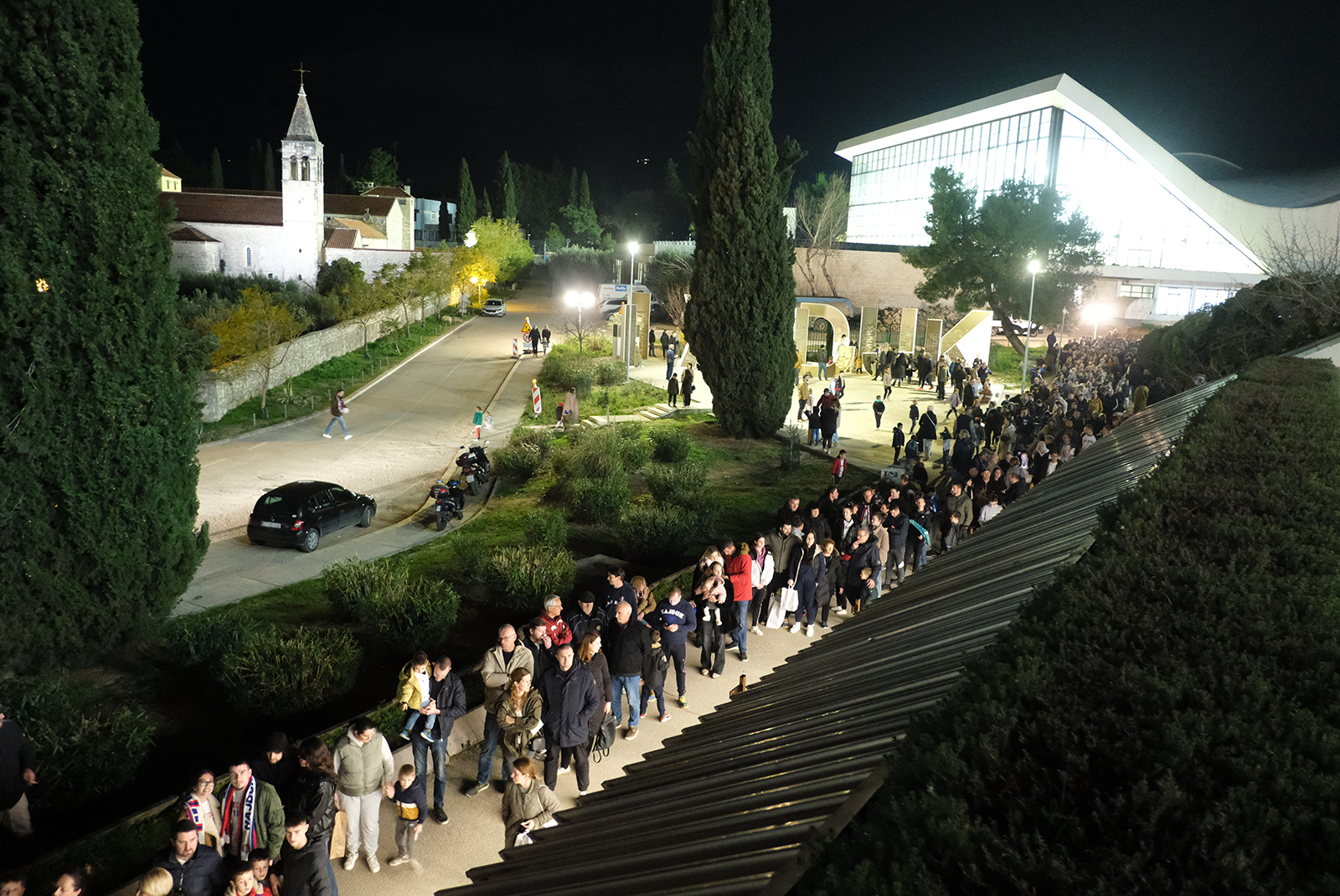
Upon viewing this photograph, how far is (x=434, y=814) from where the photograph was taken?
23.1ft

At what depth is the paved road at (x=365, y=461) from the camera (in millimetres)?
14508

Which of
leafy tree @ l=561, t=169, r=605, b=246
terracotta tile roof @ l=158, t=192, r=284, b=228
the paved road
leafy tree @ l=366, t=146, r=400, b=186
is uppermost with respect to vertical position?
leafy tree @ l=366, t=146, r=400, b=186

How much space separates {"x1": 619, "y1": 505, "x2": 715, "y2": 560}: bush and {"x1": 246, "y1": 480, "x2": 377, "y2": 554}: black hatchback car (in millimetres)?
5615

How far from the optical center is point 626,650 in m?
8.11

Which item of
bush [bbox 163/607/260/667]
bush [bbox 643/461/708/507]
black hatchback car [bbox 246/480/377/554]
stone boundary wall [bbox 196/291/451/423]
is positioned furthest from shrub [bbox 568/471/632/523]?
stone boundary wall [bbox 196/291/451/423]

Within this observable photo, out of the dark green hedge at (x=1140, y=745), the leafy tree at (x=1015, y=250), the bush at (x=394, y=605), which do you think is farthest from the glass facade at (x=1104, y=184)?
the dark green hedge at (x=1140, y=745)

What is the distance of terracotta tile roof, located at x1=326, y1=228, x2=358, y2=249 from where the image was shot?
203 ft

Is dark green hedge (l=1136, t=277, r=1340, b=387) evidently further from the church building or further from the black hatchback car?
the church building

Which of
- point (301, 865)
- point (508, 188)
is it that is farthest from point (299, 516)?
point (508, 188)

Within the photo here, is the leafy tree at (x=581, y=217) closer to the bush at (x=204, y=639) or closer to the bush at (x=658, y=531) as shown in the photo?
the bush at (x=658, y=531)

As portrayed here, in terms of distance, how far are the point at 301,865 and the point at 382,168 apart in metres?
112

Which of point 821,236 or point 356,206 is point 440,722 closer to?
point 821,236

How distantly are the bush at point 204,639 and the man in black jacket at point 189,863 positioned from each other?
4.37 meters

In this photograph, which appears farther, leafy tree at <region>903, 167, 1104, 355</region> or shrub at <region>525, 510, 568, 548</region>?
leafy tree at <region>903, 167, 1104, 355</region>
